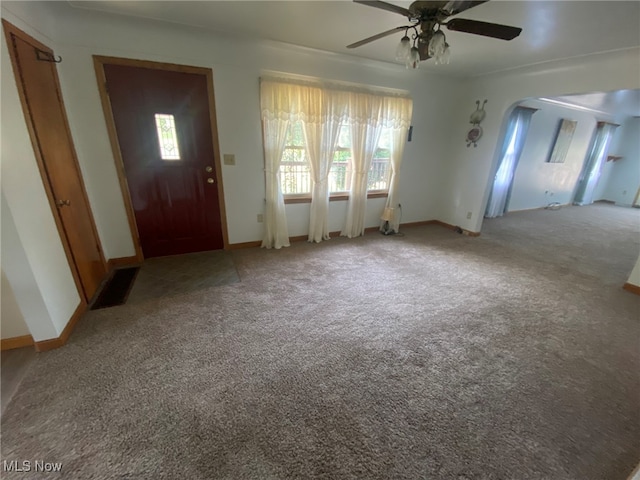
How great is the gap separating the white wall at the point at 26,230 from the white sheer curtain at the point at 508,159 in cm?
649

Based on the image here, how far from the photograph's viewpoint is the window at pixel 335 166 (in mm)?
3521

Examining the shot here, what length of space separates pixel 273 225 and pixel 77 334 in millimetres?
2198

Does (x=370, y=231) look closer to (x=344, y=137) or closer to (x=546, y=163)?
(x=344, y=137)

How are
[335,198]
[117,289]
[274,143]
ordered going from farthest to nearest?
[335,198] < [274,143] < [117,289]

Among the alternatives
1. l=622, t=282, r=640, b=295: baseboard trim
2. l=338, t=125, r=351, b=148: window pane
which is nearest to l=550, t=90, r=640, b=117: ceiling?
l=622, t=282, r=640, b=295: baseboard trim

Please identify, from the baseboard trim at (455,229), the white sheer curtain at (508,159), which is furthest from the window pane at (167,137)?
the white sheer curtain at (508,159)

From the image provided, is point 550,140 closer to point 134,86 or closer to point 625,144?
point 625,144

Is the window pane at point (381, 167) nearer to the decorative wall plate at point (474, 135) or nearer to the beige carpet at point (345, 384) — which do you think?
the decorative wall plate at point (474, 135)

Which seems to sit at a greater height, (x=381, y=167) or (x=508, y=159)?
(x=508, y=159)

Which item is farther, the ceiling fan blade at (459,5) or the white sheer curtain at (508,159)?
the white sheer curtain at (508,159)

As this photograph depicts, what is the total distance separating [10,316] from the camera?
6.11 feet

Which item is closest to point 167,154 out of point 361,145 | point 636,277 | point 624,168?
point 361,145

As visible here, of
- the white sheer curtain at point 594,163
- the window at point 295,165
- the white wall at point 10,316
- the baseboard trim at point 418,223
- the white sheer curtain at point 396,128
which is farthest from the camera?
the white sheer curtain at point 594,163

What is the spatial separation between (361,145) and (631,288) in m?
3.43
